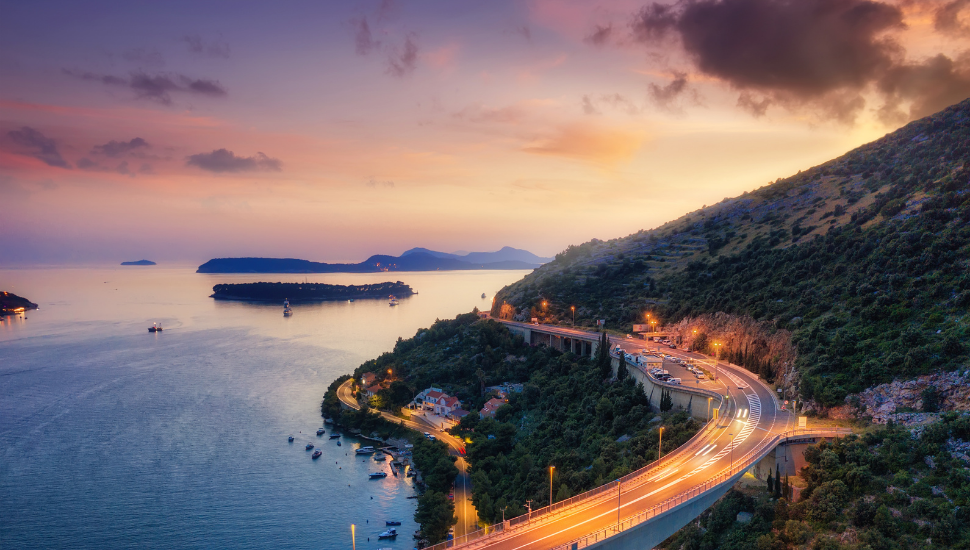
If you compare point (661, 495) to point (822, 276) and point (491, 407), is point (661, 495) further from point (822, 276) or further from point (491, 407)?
point (491, 407)

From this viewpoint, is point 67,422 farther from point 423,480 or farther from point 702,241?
point 702,241

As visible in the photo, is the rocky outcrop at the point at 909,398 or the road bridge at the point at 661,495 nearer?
the road bridge at the point at 661,495

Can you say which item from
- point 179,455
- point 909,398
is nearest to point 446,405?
point 179,455

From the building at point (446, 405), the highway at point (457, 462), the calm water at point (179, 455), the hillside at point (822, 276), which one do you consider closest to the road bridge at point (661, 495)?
the hillside at point (822, 276)

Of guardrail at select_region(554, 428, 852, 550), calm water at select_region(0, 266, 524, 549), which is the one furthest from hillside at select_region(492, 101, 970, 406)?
calm water at select_region(0, 266, 524, 549)

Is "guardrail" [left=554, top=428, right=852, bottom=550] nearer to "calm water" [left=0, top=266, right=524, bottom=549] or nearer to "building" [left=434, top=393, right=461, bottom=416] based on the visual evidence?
"calm water" [left=0, top=266, right=524, bottom=549]

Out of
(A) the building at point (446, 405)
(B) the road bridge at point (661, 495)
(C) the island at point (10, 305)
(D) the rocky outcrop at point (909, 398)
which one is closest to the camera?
(B) the road bridge at point (661, 495)

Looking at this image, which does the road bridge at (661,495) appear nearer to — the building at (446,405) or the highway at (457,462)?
the highway at (457,462)
